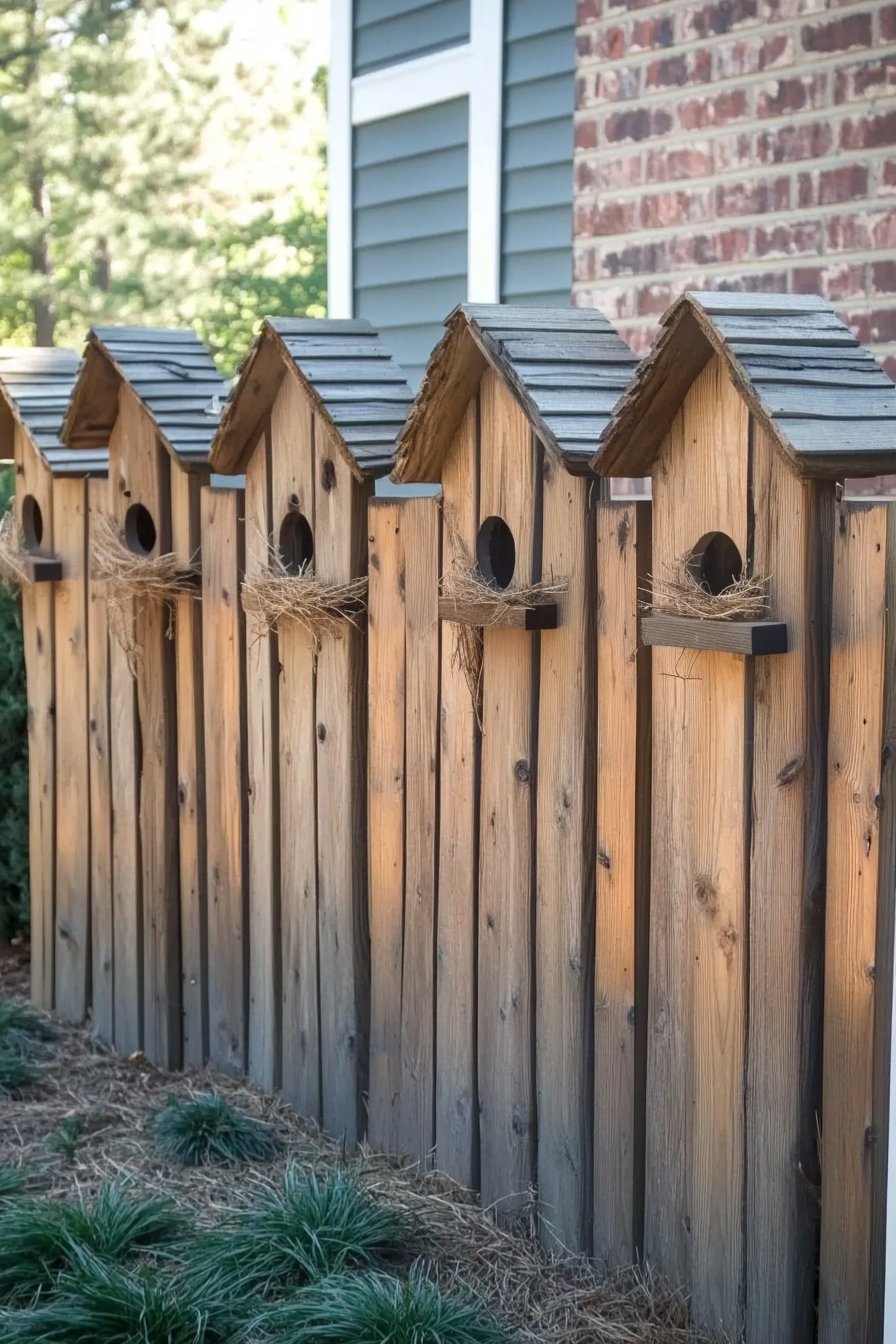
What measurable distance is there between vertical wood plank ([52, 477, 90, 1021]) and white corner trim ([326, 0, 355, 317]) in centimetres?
261

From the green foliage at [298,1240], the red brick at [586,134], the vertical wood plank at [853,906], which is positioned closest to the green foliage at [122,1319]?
the green foliage at [298,1240]

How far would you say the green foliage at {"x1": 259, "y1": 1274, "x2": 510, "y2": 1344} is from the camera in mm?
2645

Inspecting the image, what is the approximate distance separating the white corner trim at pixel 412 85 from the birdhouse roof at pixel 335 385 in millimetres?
2840

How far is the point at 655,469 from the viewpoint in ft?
9.20

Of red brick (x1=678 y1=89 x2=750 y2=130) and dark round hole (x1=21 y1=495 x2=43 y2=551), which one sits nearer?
red brick (x1=678 y1=89 x2=750 y2=130)

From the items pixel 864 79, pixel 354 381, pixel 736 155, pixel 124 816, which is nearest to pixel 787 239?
pixel 736 155

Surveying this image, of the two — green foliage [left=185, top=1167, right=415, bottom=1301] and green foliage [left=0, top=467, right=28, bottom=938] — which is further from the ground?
green foliage [left=0, top=467, right=28, bottom=938]

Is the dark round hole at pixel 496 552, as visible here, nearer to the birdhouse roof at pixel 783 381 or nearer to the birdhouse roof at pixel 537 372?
the birdhouse roof at pixel 537 372

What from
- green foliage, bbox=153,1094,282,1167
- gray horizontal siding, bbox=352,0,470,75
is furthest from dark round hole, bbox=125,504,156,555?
gray horizontal siding, bbox=352,0,470,75

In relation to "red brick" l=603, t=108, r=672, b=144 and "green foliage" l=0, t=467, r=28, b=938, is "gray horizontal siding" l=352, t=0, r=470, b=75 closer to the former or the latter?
"red brick" l=603, t=108, r=672, b=144

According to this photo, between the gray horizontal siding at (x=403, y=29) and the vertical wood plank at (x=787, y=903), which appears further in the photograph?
the gray horizontal siding at (x=403, y=29)

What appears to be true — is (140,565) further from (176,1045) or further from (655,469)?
(655,469)

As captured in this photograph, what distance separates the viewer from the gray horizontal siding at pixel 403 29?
646 centimetres

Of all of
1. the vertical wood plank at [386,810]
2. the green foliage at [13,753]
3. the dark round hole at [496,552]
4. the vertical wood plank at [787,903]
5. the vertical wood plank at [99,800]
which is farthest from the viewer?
the green foliage at [13,753]
